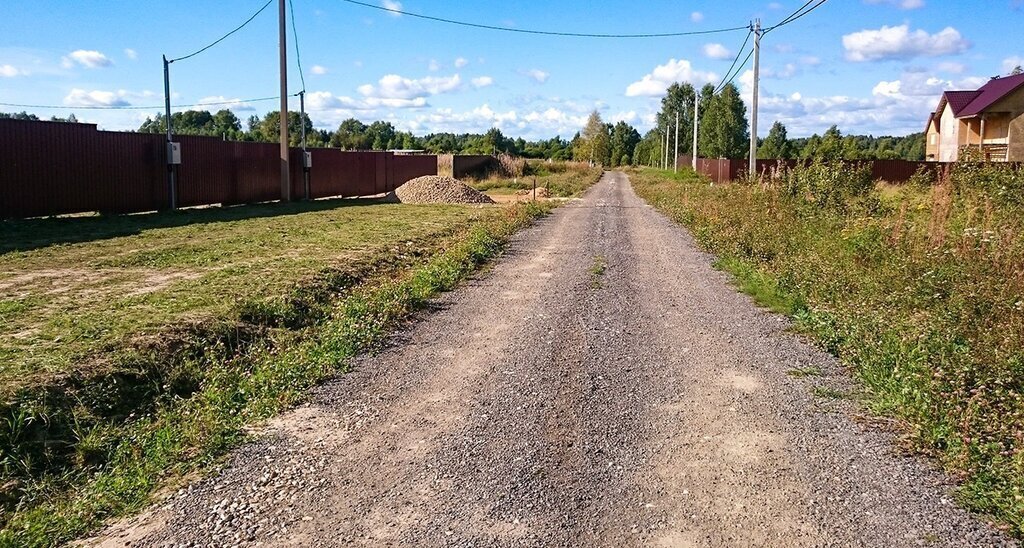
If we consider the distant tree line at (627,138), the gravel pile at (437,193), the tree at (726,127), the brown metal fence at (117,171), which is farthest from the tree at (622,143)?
the brown metal fence at (117,171)

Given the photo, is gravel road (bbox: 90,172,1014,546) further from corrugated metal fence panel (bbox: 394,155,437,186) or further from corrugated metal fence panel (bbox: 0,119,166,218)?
corrugated metal fence panel (bbox: 394,155,437,186)

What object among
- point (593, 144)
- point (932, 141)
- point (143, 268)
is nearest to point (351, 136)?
point (593, 144)

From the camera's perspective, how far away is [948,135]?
52719 millimetres

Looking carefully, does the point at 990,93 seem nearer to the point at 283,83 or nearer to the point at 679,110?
the point at 283,83

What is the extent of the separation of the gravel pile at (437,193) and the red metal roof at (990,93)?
31243 mm

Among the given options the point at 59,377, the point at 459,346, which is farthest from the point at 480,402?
the point at 59,377

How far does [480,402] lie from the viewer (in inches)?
222

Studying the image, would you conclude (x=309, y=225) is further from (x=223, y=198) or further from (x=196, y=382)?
(x=196, y=382)

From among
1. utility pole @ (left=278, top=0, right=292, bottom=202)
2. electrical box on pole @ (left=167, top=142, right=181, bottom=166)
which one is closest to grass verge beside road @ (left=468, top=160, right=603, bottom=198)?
utility pole @ (left=278, top=0, right=292, bottom=202)

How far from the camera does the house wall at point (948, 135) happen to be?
50509 millimetres

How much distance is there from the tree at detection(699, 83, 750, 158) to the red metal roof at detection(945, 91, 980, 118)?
19590mm

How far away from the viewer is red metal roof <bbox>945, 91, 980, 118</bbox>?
49.4 m

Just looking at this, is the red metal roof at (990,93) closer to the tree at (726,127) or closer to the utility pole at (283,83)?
the tree at (726,127)

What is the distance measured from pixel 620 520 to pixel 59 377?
4.17 metres
